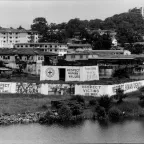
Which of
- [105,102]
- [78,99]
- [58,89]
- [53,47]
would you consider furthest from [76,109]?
[53,47]

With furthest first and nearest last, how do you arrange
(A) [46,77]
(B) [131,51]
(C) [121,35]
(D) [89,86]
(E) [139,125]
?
(C) [121,35] → (B) [131,51] → (A) [46,77] → (D) [89,86] → (E) [139,125]

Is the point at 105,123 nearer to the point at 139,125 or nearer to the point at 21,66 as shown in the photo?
the point at 139,125

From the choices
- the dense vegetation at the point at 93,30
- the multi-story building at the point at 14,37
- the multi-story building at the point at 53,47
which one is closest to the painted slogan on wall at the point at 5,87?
the multi-story building at the point at 53,47

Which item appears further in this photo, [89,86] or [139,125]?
[89,86]

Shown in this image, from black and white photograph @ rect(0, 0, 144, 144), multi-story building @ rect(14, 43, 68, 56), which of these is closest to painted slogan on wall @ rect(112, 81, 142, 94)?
black and white photograph @ rect(0, 0, 144, 144)

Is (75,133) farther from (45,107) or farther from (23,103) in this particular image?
(23,103)

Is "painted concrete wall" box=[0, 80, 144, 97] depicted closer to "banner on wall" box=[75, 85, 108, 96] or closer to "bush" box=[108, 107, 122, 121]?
"banner on wall" box=[75, 85, 108, 96]

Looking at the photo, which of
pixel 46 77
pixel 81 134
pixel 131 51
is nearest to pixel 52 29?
pixel 131 51

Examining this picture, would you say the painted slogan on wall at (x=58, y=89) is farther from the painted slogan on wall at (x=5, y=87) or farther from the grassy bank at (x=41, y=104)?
the painted slogan on wall at (x=5, y=87)

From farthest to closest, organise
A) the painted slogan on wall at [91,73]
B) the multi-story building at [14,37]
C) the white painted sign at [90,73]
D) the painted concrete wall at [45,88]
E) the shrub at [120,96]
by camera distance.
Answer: the multi-story building at [14,37] → the painted slogan on wall at [91,73] → the white painted sign at [90,73] → the painted concrete wall at [45,88] → the shrub at [120,96]
